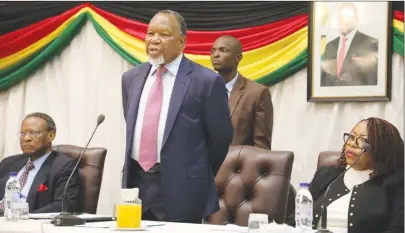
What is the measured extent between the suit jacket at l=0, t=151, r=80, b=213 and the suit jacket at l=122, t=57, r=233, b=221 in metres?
1.07

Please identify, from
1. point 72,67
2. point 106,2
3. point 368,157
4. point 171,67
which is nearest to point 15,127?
point 72,67

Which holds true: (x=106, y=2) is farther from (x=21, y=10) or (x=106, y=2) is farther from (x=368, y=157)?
(x=368, y=157)

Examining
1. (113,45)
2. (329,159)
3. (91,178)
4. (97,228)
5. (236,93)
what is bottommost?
(97,228)

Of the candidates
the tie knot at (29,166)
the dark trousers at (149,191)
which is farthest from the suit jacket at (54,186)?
the dark trousers at (149,191)

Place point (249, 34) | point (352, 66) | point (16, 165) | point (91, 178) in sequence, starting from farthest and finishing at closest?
point (249, 34)
point (352, 66)
point (16, 165)
point (91, 178)

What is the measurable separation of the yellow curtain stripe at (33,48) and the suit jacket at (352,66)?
6.36 ft

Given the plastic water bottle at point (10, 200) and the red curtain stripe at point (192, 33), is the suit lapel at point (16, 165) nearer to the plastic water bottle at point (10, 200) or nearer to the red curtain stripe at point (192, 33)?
the plastic water bottle at point (10, 200)

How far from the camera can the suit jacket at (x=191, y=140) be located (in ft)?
10.4

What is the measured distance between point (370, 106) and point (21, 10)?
276 centimetres

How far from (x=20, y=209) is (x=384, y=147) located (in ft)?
4.89

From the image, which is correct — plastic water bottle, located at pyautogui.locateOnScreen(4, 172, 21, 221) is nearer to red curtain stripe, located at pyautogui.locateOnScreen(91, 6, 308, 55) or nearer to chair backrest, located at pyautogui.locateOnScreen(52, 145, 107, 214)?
chair backrest, located at pyautogui.locateOnScreen(52, 145, 107, 214)

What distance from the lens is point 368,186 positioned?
3170 millimetres

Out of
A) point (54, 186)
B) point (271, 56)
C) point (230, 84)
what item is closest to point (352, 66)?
point (271, 56)

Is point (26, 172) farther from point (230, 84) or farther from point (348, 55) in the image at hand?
point (348, 55)
